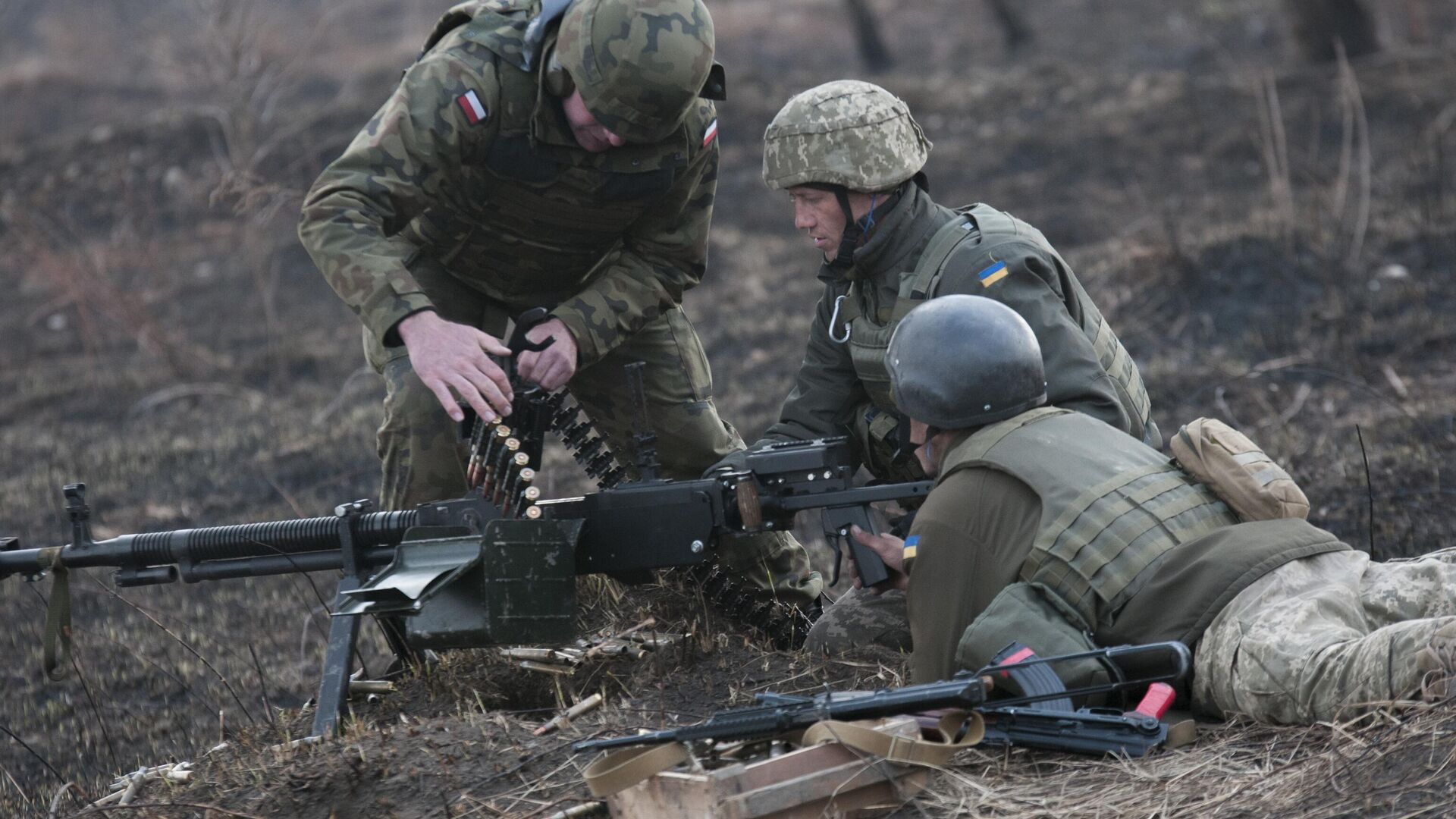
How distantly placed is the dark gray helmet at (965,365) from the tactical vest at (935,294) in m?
0.77

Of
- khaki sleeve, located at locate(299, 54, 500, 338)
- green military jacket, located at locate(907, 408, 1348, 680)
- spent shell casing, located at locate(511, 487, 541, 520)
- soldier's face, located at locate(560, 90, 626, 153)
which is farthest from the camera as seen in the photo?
soldier's face, located at locate(560, 90, 626, 153)

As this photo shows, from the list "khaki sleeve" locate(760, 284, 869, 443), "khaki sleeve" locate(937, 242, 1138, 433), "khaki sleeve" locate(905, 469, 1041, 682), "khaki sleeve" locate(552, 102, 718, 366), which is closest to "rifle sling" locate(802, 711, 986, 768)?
"khaki sleeve" locate(905, 469, 1041, 682)

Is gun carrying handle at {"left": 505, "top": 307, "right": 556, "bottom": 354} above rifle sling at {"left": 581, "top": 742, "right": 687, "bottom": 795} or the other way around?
above

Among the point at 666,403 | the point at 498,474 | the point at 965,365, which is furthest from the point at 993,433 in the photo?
the point at 666,403

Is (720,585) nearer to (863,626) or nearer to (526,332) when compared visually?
(863,626)

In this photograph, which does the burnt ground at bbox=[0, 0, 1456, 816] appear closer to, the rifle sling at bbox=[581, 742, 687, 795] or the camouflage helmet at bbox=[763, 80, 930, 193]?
the rifle sling at bbox=[581, 742, 687, 795]

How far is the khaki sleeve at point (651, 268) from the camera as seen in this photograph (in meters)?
5.91

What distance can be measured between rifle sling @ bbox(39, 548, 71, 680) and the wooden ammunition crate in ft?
8.28

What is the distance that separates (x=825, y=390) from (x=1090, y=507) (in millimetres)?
1804

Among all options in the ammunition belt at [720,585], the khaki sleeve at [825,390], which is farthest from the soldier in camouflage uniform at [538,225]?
the khaki sleeve at [825,390]

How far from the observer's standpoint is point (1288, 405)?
30.5ft

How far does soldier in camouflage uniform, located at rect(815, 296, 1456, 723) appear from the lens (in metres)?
4.12

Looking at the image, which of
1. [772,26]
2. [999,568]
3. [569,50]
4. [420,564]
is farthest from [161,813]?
[772,26]

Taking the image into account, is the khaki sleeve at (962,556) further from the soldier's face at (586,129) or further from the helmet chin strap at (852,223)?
the soldier's face at (586,129)
